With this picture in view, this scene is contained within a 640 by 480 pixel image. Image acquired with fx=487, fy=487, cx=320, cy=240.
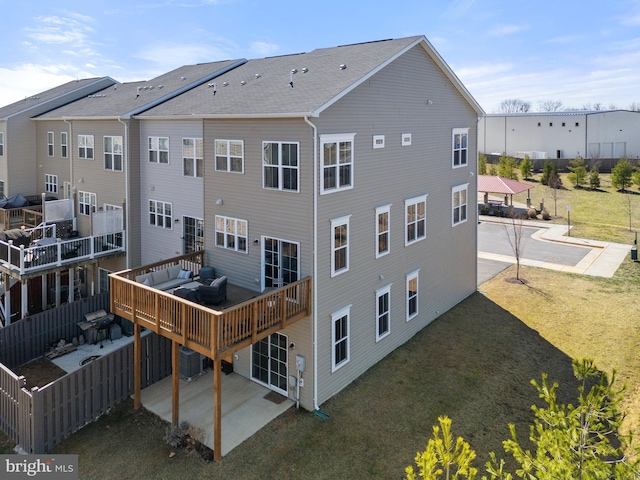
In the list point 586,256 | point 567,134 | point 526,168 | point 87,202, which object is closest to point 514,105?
point 567,134

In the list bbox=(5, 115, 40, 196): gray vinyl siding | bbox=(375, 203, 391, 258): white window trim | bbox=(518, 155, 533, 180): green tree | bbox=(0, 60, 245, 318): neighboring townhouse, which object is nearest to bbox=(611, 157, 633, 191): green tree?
bbox=(518, 155, 533, 180): green tree

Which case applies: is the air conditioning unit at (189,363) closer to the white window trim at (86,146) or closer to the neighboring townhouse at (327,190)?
the neighboring townhouse at (327,190)

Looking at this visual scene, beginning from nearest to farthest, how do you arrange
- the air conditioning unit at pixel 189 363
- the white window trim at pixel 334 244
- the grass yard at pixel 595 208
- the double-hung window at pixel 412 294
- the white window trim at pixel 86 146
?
the white window trim at pixel 334 244 → the air conditioning unit at pixel 189 363 → the double-hung window at pixel 412 294 → the white window trim at pixel 86 146 → the grass yard at pixel 595 208

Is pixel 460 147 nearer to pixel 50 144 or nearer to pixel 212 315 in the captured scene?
pixel 212 315

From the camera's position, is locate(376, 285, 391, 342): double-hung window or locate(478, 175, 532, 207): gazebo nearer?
locate(376, 285, 391, 342): double-hung window

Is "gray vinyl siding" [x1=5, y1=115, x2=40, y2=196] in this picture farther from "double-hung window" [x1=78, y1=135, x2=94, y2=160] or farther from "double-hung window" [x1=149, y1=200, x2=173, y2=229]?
"double-hung window" [x1=149, y1=200, x2=173, y2=229]

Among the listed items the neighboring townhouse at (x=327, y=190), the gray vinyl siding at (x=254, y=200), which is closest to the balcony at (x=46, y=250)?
the neighboring townhouse at (x=327, y=190)
